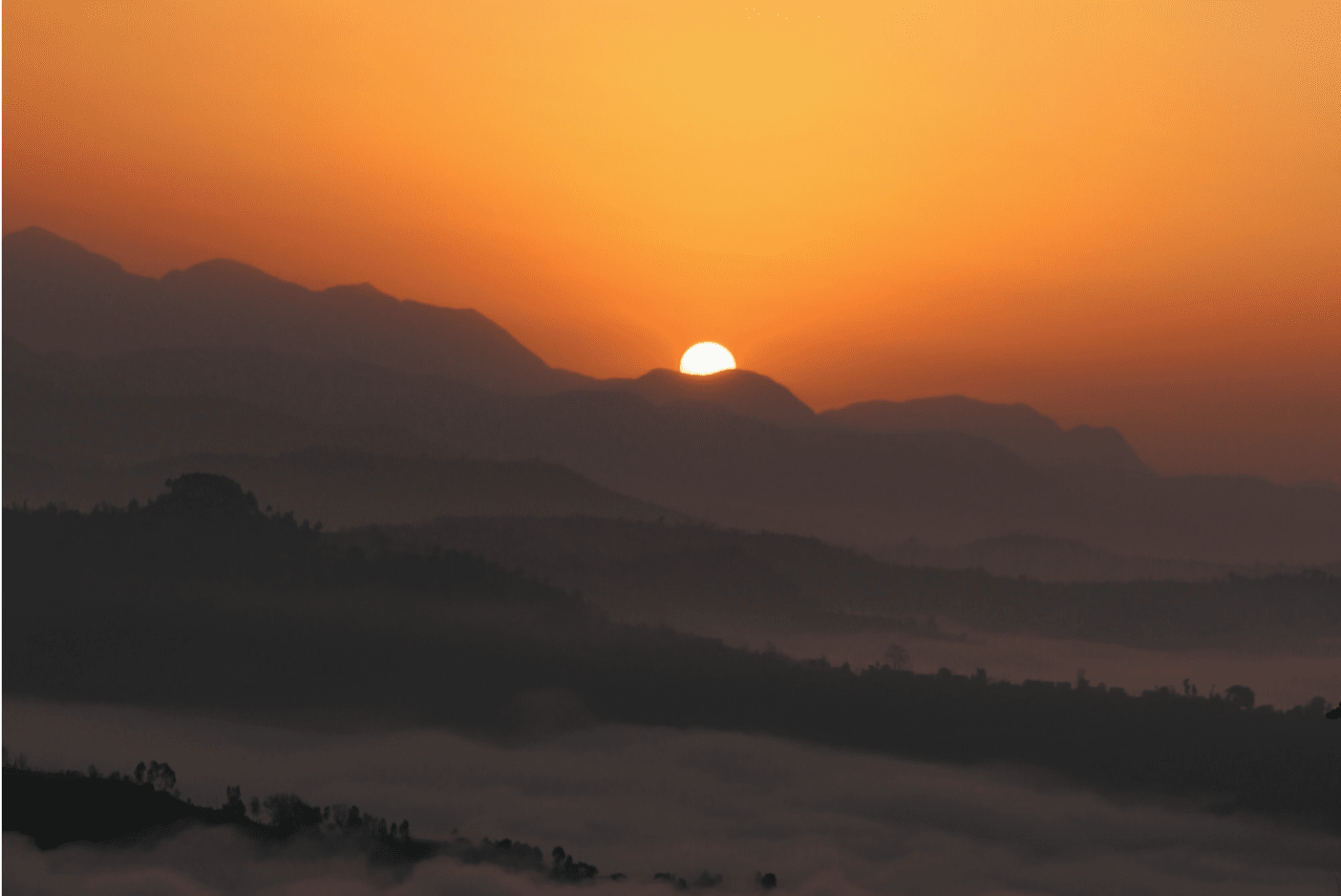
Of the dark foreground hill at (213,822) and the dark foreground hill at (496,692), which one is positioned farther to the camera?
the dark foreground hill at (496,692)

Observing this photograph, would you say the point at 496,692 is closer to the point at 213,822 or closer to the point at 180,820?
the point at 213,822

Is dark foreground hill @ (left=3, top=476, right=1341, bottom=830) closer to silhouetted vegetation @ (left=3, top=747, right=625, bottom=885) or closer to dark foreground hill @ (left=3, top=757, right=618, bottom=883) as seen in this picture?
silhouetted vegetation @ (left=3, top=747, right=625, bottom=885)

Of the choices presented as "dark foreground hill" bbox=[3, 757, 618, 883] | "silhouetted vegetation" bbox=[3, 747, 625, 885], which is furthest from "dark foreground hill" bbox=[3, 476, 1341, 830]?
"dark foreground hill" bbox=[3, 757, 618, 883]

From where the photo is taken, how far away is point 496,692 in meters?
182

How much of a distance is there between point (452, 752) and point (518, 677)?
34608mm

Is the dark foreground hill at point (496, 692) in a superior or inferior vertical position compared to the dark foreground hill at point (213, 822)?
superior

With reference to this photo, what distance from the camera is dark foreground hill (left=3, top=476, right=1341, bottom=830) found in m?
164

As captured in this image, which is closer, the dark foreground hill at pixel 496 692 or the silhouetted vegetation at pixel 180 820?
the silhouetted vegetation at pixel 180 820

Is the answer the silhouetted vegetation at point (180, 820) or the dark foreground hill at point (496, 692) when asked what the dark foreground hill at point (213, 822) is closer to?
the silhouetted vegetation at point (180, 820)

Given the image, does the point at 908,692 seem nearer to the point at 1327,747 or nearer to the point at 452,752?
the point at 1327,747

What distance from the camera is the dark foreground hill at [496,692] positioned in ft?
538

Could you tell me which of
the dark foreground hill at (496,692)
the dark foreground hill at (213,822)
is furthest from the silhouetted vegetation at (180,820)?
the dark foreground hill at (496,692)

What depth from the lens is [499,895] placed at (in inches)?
2835

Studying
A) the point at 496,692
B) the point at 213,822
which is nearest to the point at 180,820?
the point at 213,822
